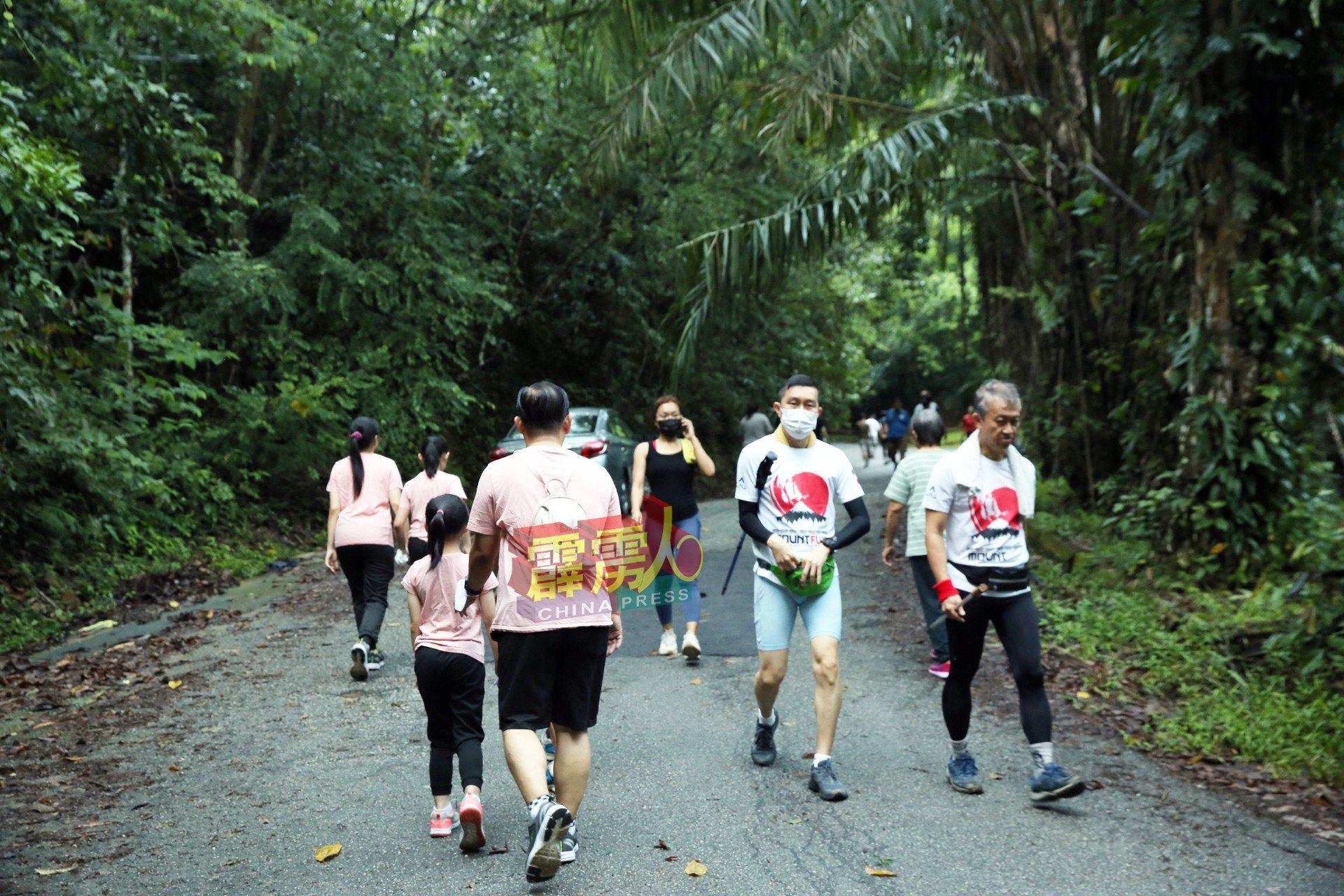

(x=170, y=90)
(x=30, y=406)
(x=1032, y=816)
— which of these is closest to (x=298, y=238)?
(x=170, y=90)

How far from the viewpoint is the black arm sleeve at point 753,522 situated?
18.2 feet

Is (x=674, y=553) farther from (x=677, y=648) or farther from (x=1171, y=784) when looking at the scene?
(x=1171, y=784)

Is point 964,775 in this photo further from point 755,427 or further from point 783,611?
point 755,427

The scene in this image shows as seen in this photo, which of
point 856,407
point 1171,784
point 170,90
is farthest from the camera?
point 856,407

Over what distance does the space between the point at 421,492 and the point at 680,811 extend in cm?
309

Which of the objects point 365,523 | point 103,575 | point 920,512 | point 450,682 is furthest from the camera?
point 103,575

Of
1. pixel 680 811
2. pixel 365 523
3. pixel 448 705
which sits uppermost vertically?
pixel 365 523

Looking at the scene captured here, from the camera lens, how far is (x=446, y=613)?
495cm

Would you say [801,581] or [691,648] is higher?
[801,581]

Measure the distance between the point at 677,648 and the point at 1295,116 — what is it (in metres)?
6.32

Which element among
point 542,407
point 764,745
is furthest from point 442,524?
point 764,745

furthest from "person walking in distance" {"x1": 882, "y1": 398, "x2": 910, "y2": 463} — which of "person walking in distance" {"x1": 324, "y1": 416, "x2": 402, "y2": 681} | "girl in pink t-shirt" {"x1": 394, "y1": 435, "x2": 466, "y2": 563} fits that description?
"girl in pink t-shirt" {"x1": 394, "y1": 435, "x2": 466, "y2": 563}

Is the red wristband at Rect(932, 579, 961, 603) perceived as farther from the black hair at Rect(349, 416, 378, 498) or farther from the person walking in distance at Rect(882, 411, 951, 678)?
the black hair at Rect(349, 416, 378, 498)

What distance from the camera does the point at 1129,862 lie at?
4.51 metres
